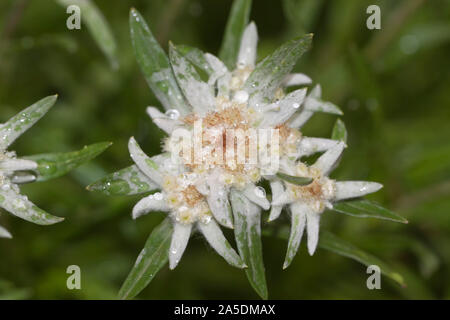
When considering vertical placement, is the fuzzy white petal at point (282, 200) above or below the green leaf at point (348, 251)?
above

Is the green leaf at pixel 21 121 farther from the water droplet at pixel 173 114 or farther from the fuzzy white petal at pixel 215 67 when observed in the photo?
the fuzzy white petal at pixel 215 67

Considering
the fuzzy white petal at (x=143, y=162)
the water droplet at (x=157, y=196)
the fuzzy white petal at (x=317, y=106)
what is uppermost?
the fuzzy white petal at (x=317, y=106)

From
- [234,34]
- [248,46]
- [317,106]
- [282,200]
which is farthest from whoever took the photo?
[234,34]

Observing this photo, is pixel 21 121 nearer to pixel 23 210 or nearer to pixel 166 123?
pixel 23 210

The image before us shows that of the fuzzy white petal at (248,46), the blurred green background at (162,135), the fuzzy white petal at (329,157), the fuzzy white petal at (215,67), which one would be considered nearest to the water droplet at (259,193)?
the fuzzy white petal at (329,157)

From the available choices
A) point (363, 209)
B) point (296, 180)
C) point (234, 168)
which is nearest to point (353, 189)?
point (363, 209)

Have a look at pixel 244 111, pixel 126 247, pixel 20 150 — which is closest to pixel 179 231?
pixel 244 111

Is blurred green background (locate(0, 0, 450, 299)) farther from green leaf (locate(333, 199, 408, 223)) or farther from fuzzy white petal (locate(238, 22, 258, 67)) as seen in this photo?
green leaf (locate(333, 199, 408, 223))
